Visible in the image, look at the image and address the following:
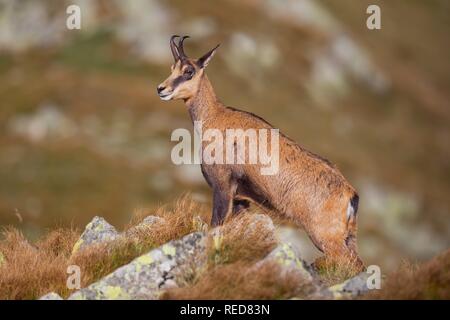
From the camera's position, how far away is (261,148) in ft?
→ 60.9

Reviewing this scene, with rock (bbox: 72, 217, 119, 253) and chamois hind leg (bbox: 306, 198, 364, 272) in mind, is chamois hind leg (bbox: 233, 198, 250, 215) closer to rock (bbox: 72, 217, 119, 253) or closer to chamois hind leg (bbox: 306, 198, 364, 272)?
chamois hind leg (bbox: 306, 198, 364, 272)

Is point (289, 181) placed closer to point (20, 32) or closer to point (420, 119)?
point (20, 32)

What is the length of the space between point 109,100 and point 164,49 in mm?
16367

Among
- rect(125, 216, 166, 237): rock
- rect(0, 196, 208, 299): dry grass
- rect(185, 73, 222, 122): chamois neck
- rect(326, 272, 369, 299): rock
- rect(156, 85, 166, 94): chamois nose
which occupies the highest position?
rect(156, 85, 166, 94): chamois nose

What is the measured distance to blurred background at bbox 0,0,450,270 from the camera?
8644 cm

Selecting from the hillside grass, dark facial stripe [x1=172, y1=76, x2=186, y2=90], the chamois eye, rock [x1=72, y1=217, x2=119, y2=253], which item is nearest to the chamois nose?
dark facial stripe [x1=172, y1=76, x2=186, y2=90]

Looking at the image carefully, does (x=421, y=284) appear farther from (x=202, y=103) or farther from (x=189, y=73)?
(x=189, y=73)

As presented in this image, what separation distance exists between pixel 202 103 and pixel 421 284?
25.6ft

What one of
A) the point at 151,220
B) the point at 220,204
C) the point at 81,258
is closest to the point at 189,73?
the point at 220,204

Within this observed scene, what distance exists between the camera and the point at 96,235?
1759 centimetres

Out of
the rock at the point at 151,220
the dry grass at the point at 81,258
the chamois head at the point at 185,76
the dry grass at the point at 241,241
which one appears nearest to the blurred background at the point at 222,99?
the chamois head at the point at 185,76

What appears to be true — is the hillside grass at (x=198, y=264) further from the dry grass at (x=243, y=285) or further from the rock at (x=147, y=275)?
the rock at (x=147, y=275)

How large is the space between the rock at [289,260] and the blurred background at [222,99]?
174ft

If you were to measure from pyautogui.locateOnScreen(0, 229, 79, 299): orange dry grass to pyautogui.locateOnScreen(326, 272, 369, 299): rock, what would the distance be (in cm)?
484
